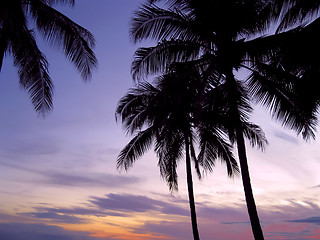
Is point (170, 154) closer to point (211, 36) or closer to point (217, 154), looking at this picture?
point (217, 154)

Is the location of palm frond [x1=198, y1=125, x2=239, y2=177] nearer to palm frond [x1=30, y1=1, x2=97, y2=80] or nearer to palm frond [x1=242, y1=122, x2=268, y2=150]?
palm frond [x1=242, y1=122, x2=268, y2=150]

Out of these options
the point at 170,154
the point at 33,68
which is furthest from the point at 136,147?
the point at 33,68

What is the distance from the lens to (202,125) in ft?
47.8

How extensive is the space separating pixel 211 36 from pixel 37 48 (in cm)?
570

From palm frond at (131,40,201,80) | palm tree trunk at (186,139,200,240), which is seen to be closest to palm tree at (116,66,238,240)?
palm tree trunk at (186,139,200,240)

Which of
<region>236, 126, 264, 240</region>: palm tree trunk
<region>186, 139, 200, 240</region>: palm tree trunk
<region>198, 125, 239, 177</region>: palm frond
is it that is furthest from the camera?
<region>198, 125, 239, 177</region>: palm frond

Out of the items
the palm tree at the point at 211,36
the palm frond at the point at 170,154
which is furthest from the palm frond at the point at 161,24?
the palm frond at the point at 170,154

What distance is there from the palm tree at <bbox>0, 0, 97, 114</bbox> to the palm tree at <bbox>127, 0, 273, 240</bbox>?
178 centimetres

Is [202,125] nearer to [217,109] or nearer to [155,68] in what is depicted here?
[217,109]

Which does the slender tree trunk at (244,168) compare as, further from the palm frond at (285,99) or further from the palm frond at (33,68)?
the palm frond at (33,68)

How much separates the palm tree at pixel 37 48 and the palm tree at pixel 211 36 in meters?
1.78

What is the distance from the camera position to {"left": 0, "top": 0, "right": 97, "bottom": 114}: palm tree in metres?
9.54

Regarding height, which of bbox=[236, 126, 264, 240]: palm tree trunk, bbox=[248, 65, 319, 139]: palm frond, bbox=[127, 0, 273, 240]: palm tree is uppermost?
bbox=[127, 0, 273, 240]: palm tree

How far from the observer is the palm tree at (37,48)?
9.54 m
